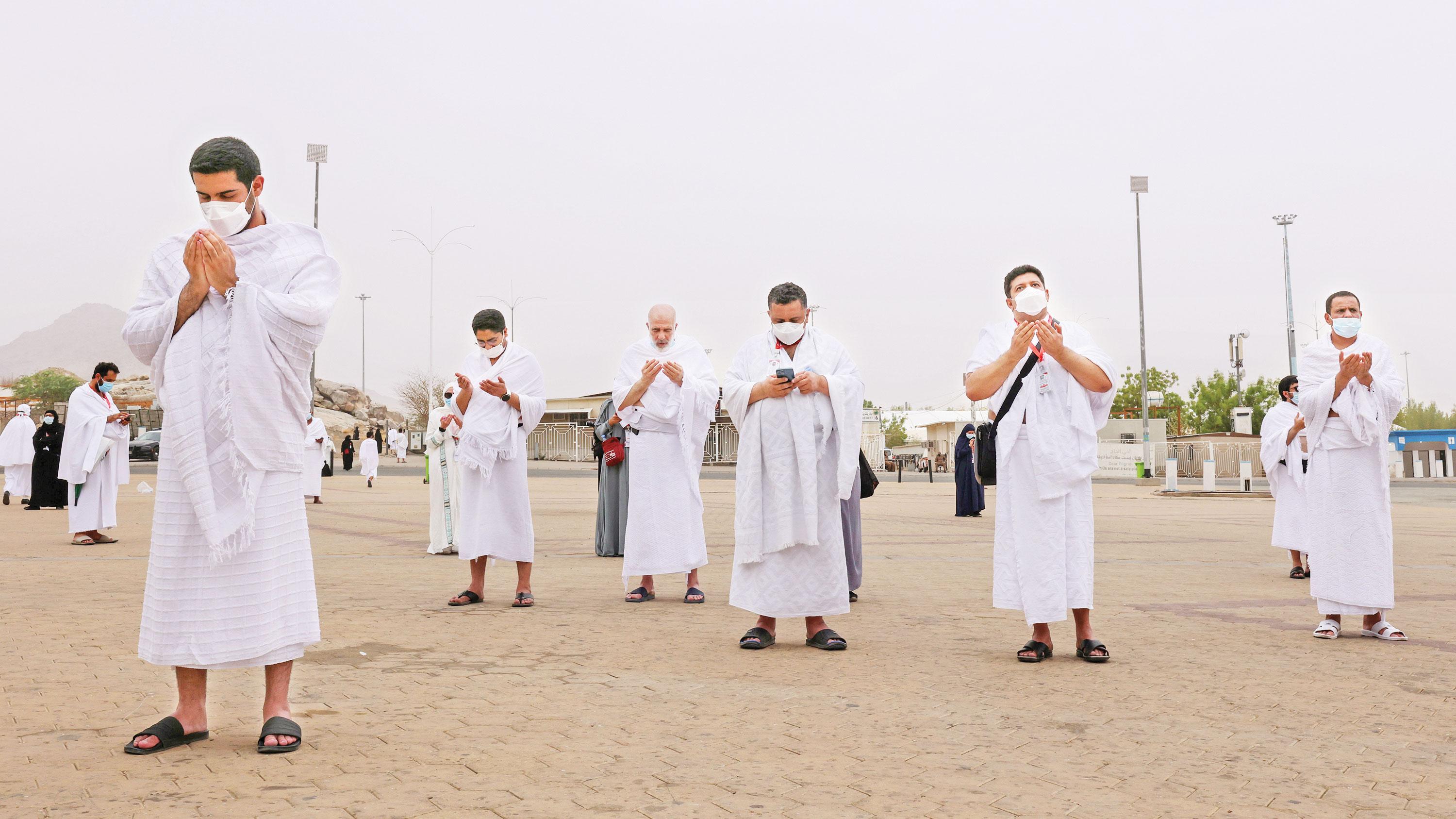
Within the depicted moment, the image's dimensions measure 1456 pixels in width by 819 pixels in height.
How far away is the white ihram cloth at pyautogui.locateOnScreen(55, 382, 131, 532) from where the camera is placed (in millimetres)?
13711

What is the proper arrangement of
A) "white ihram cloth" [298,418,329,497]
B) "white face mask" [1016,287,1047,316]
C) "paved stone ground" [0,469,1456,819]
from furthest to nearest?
"white ihram cloth" [298,418,329,497] → "white face mask" [1016,287,1047,316] → "paved stone ground" [0,469,1456,819]

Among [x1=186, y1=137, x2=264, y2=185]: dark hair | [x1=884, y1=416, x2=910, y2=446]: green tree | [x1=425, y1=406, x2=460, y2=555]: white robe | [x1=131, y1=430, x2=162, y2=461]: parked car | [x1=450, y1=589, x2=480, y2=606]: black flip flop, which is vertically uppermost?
[x1=884, y1=416, x2=910, y2=446]: green tree

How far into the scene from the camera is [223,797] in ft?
11.4

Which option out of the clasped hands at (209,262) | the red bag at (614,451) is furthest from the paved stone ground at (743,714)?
the red bag at (614,451)

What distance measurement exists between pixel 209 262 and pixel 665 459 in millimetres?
5245

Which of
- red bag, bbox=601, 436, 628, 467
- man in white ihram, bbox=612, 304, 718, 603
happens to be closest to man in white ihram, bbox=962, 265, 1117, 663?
man in white ihram, bbox=612, 304, 718, 603

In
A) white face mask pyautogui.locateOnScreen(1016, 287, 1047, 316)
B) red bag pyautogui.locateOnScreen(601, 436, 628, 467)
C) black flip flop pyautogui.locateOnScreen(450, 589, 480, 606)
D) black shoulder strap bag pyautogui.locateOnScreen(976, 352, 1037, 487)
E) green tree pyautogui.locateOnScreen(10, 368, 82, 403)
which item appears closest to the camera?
white face mask pyautogui.locateOnScreen(1016, 287, 1047, 316)

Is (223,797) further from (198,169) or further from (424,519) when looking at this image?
(424,519)

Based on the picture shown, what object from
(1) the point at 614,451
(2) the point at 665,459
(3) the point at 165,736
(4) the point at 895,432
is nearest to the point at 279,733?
(3) the point at 165,736

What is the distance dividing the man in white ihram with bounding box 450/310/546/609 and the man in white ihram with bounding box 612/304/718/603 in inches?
31.1

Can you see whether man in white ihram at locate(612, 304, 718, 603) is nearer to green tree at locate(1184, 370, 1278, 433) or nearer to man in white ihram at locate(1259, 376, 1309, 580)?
man in white ihram at locate(1259, 376, 1309, 580)

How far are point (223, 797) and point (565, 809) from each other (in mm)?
1049

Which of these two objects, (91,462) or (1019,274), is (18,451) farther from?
(1019,274)

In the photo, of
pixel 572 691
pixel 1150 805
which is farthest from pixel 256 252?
pixel 1150 805
